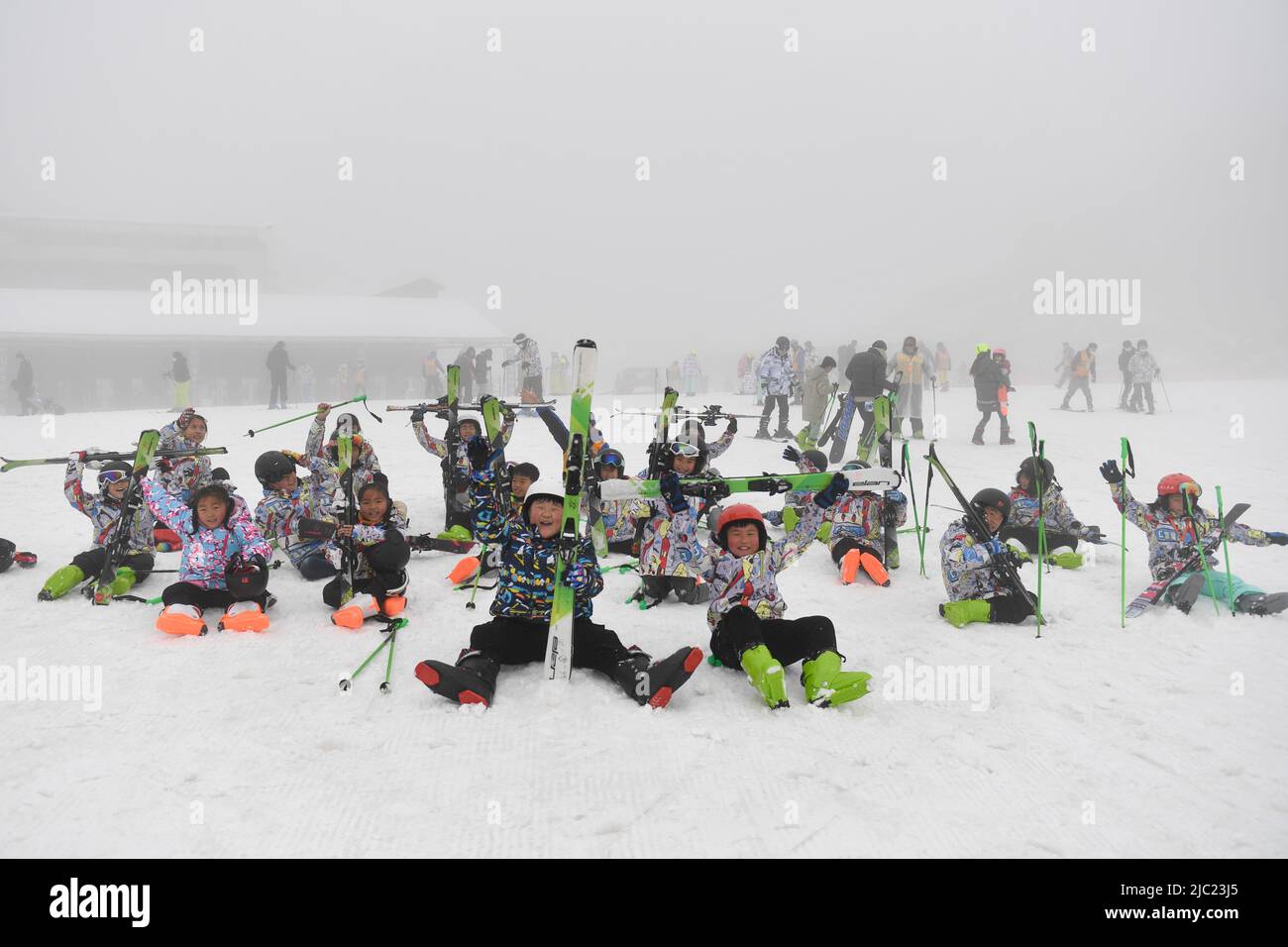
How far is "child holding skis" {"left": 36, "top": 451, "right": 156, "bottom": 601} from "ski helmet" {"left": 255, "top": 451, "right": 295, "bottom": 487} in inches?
39.7

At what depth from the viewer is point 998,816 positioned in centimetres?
315

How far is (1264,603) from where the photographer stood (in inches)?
217

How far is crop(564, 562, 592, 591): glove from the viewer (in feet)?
14.3

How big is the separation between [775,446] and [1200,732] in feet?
34.8

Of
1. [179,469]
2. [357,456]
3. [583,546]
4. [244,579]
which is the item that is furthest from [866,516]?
[179,469]

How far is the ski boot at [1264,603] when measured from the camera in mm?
5520

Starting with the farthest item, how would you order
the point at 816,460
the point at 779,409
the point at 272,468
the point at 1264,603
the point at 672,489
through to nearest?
the point at 779,409
the point at 816,460
the point at 272,468
the point at 1264,603
the point at 672,489

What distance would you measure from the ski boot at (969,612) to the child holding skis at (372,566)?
13.6 ft

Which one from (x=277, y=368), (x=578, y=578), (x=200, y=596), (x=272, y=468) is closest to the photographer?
(x=578, y=578)

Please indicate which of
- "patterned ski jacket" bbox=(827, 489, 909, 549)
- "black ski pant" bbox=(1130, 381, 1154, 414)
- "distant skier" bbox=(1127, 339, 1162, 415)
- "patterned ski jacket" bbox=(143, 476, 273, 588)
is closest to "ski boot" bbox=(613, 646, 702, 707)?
"patterned ski jacket" bbox=(143, 476, 273, 588)

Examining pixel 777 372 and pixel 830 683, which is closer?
pixel 830 683

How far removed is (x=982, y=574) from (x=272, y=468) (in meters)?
6.20

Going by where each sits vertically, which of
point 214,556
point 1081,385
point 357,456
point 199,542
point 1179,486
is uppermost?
point 1081,385

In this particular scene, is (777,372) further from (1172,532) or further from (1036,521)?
(1172,532)
